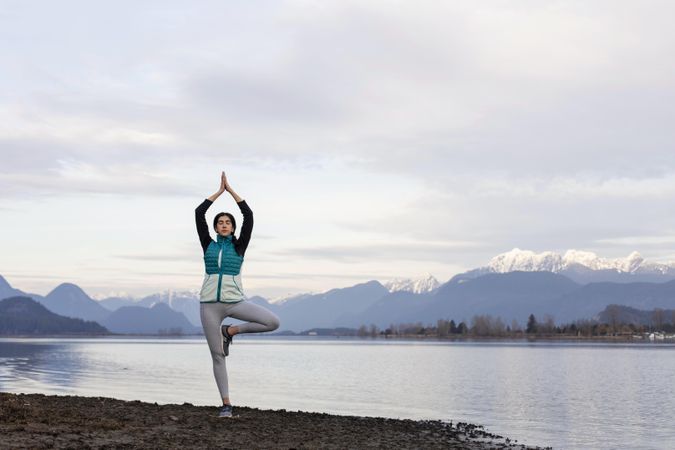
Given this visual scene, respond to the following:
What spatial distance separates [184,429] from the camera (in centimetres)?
1730

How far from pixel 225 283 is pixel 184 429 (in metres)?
3.38

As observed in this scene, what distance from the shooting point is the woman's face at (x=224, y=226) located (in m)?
17.8

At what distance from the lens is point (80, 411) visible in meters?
20.3

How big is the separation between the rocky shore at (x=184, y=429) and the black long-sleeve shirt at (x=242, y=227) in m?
4.16

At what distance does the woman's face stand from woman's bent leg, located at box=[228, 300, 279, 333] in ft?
5.51

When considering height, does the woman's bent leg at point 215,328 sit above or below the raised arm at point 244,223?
below

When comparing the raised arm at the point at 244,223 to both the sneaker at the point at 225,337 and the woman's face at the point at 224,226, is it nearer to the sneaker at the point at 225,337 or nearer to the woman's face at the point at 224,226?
the woman's face at the point at 224,226

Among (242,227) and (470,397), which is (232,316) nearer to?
(242,227)

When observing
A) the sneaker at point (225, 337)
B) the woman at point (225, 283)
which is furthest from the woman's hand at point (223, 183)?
the sneaker at point (225, 337)

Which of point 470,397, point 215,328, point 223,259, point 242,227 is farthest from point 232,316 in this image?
point 470,397

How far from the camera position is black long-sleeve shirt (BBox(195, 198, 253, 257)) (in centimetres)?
1766

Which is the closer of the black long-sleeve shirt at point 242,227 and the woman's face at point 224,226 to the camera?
the black long-sleeve shirt at point 242,227

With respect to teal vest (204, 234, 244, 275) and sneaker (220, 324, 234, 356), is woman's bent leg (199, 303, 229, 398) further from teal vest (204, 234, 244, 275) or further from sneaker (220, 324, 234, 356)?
teal vest (204, 234, 244, 275)

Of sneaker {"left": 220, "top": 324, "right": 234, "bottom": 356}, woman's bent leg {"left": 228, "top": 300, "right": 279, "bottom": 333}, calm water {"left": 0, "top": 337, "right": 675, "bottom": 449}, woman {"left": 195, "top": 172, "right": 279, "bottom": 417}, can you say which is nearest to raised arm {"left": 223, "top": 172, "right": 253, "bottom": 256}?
woman {"left": 195, "top": 172, "right": 279, "bottom": 417}
